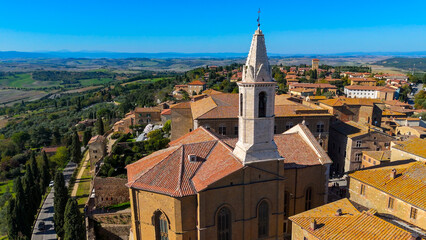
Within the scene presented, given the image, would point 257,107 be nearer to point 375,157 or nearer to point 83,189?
point 375,157

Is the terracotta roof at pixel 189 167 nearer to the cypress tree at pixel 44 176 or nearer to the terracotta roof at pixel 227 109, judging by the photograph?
the terracotta roof at pixel 227 109

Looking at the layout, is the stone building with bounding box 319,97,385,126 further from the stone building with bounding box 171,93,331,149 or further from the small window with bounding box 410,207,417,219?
the small window with bounding box 410,207,417,219

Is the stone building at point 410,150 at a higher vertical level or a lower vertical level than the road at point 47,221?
higher

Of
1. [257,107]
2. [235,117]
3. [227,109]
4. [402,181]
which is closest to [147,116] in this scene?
[227,109]

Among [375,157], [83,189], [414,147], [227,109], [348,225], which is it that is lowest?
[83,189]

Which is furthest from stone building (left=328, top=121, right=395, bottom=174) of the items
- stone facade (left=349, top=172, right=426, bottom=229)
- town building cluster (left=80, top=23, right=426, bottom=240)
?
stone facade (left=349, top=172, right=426, bottom=229)

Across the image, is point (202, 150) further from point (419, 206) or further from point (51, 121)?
point (51, 121)

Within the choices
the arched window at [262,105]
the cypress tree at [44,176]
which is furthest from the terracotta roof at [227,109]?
the cypress tree at [44,176]
